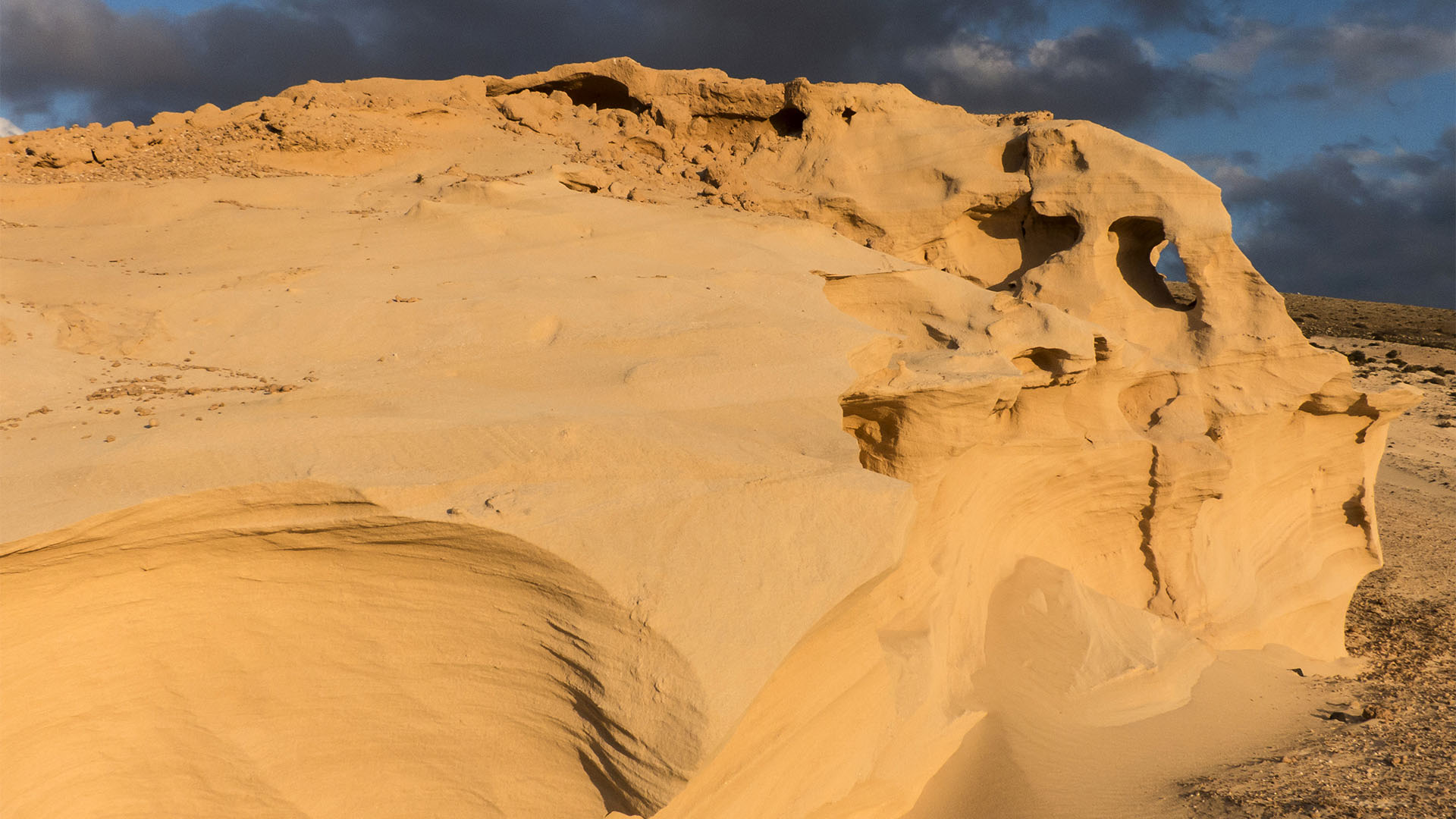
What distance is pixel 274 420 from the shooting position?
444 cm

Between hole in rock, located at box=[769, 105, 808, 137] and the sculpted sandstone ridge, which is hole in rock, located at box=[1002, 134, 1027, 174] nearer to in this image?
the sculpted sandstone ridge

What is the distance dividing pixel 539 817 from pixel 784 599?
1.49 m

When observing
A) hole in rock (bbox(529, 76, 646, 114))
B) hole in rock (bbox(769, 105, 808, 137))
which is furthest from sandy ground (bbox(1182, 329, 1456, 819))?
hole in rock (bbox(529, 76, 646, 114))

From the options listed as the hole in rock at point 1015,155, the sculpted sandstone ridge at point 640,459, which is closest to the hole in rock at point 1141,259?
the sculpted sandstone ridge at point 640,459

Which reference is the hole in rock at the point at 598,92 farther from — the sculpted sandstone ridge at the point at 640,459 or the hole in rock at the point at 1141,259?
the hole in rock at the point at 1141,259

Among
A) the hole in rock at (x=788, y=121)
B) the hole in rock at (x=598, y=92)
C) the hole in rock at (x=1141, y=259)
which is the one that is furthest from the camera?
the hole in rock at (x=598, y=92)

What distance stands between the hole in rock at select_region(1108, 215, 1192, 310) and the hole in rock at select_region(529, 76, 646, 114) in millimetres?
5667

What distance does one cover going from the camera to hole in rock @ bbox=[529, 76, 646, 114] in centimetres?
1062

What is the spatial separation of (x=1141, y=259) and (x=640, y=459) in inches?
291

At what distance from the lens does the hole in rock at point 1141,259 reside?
371 inches

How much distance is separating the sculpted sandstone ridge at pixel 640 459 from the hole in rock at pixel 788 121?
11.4 inches

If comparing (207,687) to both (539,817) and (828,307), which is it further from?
(828,307)

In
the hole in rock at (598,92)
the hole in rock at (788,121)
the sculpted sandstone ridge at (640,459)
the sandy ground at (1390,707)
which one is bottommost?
the sandy ground at (1390,707)

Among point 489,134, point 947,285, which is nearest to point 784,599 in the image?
point 947,285
